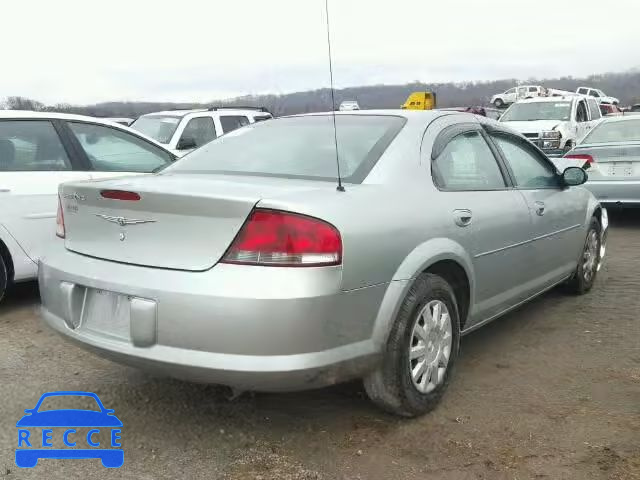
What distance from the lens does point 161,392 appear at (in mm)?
3510

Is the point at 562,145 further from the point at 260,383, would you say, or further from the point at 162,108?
the point at 260,383

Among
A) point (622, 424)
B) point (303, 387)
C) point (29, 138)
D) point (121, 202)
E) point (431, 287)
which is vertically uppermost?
point (29, 138)

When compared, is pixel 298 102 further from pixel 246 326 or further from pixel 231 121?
pixel 231 121

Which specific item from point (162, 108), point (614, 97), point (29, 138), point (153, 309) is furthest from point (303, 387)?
point (614, 97)

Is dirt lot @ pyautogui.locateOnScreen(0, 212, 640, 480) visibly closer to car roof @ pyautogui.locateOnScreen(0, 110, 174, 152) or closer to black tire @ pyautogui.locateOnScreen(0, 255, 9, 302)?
black tire @ pyautogui.locateOnScreen(0, 255, 9, 302)

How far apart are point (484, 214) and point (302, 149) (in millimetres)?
1064

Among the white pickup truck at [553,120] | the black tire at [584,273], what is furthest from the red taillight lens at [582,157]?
the white pickup truck at [553,120]

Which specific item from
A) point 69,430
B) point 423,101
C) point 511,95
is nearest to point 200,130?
point 69,430

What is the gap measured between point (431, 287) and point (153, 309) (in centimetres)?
129

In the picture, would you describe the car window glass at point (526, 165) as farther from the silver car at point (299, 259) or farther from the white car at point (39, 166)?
the white car at point (39, 166)

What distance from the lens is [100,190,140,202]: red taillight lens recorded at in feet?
9.48

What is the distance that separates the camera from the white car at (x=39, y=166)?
491 cm

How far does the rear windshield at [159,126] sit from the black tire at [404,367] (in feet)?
26.3

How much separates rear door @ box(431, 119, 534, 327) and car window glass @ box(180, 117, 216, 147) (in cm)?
720
